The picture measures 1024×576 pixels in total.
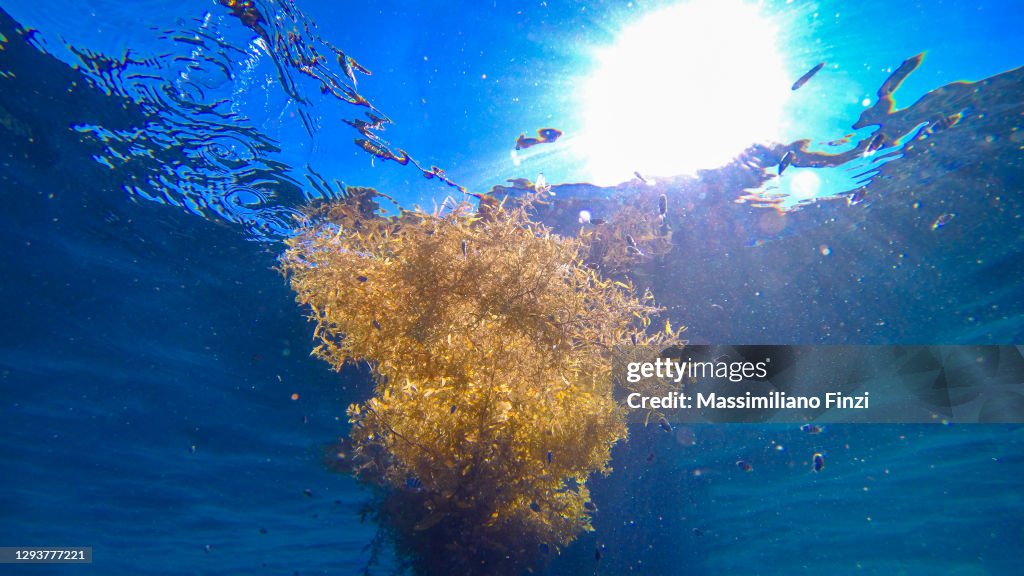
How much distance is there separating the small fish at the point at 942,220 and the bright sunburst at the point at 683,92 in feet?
18.7

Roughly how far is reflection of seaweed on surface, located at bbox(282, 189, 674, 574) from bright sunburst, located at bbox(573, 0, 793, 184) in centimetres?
433

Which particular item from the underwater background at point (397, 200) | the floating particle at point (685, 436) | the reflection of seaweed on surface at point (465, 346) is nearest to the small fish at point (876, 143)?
the underwater background at point (397, 200)

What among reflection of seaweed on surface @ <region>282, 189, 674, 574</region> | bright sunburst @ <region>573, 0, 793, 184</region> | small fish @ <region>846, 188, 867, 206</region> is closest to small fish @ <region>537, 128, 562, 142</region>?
bright sunburst @ <region>573, 0, 793, 184</region>

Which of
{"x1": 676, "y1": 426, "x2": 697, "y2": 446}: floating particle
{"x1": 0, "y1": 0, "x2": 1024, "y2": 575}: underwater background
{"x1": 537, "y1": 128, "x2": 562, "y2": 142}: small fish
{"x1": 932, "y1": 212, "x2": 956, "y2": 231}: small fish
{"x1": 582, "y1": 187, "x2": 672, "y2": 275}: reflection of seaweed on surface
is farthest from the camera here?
{"x1": 676, "y1": 426, "x2": 697, "y2": 446}: floating particle

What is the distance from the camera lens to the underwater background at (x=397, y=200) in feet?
24.7

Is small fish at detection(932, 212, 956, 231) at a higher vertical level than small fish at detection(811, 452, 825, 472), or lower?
higher

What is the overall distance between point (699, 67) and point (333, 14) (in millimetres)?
6070

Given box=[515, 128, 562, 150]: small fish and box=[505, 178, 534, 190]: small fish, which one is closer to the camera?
box=[515, 128, 562, 150]: small fish

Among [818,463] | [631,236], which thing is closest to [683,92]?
[631,236]

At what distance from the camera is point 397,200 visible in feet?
33.2

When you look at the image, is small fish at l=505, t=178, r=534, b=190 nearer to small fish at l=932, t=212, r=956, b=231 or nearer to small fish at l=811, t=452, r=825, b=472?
small fish at l=811, t=452, r=825, b=472

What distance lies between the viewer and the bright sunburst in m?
7.54

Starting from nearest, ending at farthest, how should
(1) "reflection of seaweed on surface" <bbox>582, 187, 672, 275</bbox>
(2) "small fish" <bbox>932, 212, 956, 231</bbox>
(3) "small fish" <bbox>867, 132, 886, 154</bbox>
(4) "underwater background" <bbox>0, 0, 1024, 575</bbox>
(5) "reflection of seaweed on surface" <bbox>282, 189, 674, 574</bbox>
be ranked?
(5) "reflection of seaweed on surface" <bbox>282, 189, 674, 574</bbox>
(4) "underwater background" <bbox>0, 0, 1024, 575</bbox>
(3) "small fish" <bbox>867, 132, 886, 154</bbox>
(1) "reflection of seaweed on surface" <bbox>582, 187, 672, 275</bbox>
(2) "small fish" <bbox>932, 212, 956, 231</bbox>

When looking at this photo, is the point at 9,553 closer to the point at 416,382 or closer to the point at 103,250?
the point at 103,250
